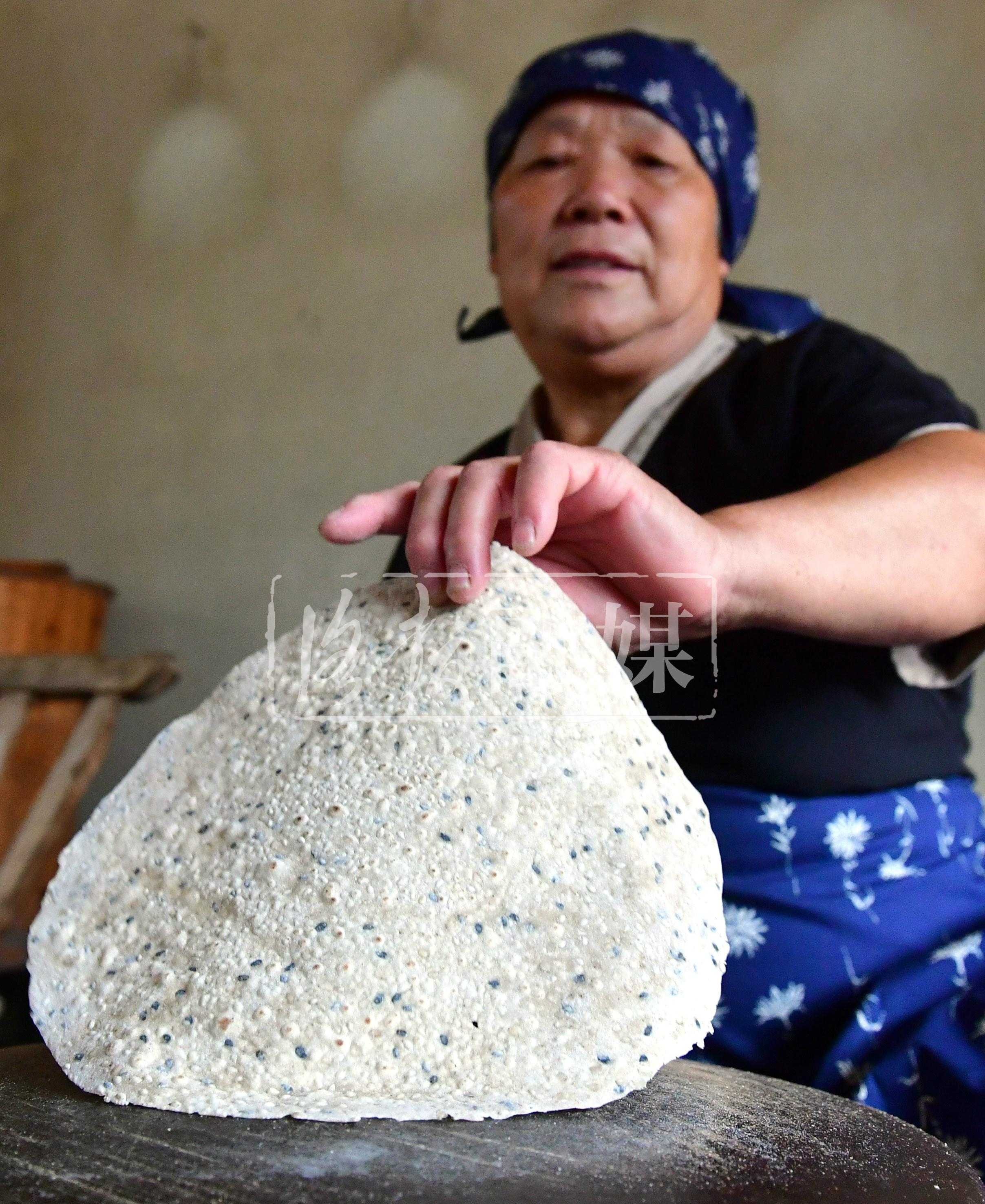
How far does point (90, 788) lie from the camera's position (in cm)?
257

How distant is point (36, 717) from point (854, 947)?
1.48 meters

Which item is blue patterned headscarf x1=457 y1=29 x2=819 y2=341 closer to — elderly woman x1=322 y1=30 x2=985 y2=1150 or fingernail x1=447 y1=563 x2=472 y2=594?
elderly woman x1=322 y1=30 x2=985 y2=1150

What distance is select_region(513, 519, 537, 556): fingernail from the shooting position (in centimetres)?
61

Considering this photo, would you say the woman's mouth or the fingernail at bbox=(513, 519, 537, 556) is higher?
the woman's mouth

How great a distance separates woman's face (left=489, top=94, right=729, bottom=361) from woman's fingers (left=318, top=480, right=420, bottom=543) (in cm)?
55

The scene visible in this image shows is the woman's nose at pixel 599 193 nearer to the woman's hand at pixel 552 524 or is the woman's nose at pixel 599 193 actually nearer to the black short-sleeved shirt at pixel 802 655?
the black short-sleeved shirt at pixel 802 655

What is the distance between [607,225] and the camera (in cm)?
119

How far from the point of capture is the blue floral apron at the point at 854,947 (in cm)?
85

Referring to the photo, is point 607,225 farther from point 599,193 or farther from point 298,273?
point 298,273

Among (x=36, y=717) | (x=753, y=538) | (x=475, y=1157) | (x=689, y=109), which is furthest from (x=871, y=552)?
(x=36, y=717)

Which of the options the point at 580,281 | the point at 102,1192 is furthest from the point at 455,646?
the point at 580,281

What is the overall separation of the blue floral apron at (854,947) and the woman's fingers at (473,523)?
0.42 m

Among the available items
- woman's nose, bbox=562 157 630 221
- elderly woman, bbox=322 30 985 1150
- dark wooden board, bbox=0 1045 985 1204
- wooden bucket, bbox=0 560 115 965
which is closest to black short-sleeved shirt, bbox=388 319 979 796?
elderly woman, bbox=322 30 985 1150

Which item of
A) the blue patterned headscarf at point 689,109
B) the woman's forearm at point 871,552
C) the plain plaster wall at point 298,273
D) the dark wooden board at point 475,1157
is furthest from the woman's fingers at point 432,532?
the plain plaster wall at point 298,273
